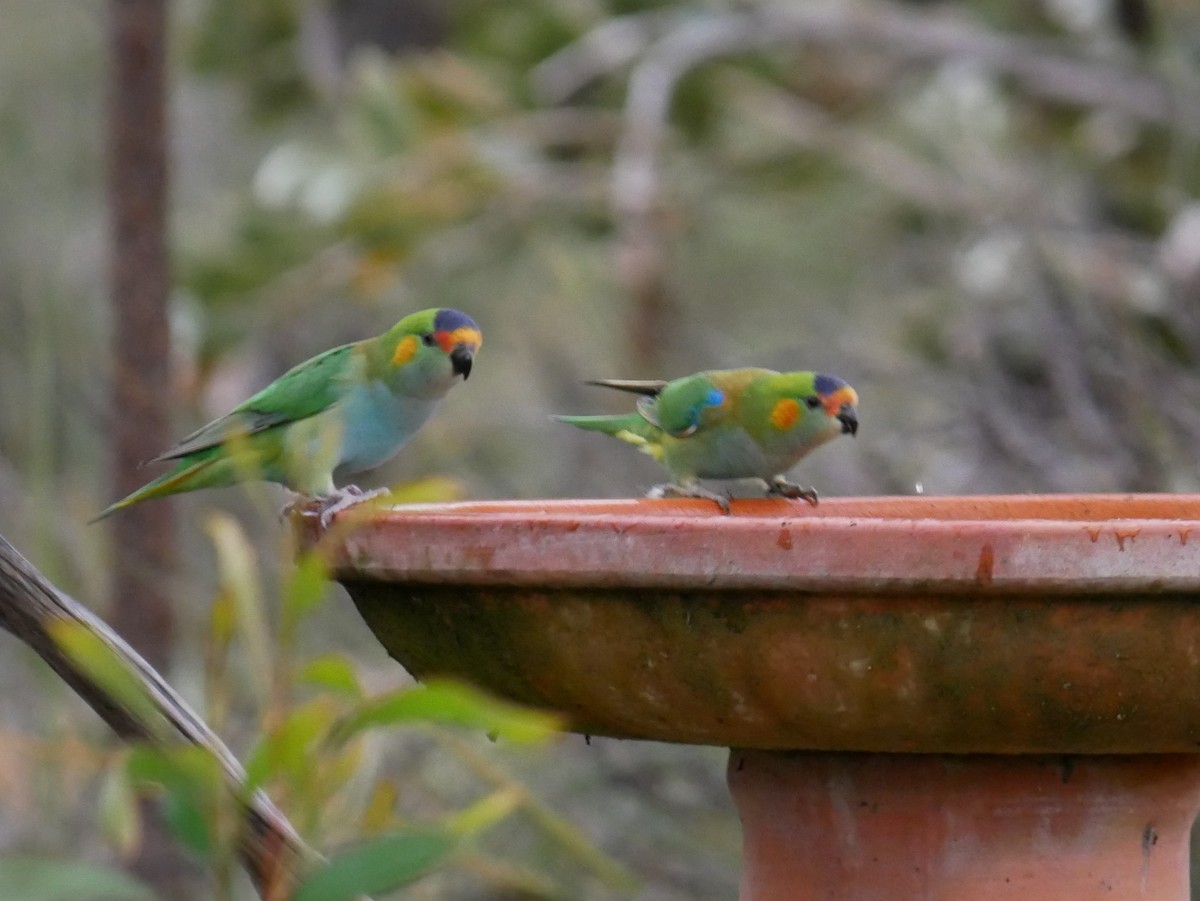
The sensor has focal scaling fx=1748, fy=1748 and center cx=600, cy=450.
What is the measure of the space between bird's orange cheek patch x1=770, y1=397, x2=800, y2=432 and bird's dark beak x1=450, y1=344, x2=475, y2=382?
39 centimetres

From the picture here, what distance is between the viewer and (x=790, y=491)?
221cm

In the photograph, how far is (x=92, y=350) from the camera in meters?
5.49

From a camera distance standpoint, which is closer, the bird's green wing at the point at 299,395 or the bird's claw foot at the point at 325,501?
the bird's claw foot at the point at 325,501

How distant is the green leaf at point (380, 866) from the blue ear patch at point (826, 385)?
1.39m

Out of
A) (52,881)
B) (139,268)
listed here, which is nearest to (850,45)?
(139,268)

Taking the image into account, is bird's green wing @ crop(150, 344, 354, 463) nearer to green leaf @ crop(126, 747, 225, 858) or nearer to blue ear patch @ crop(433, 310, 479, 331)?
blue ear patch @ crop(433, 310, 479, 331)

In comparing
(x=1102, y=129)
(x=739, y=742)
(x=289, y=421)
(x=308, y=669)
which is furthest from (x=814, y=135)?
(x=308, y=669)

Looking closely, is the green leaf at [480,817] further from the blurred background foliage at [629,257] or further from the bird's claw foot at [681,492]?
the blurred background foliage at [629,257]

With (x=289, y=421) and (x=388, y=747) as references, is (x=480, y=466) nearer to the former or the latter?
(x=388, y=747)

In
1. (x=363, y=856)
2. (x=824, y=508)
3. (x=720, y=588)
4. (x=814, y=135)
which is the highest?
(x=363, y=856)

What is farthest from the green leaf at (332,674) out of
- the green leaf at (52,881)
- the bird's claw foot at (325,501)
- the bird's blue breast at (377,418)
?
the bird's blue breast at (377,418)

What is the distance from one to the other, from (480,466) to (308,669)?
3.65 m

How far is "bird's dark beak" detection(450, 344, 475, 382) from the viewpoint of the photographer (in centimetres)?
222

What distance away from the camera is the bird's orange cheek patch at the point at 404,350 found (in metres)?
2.32
